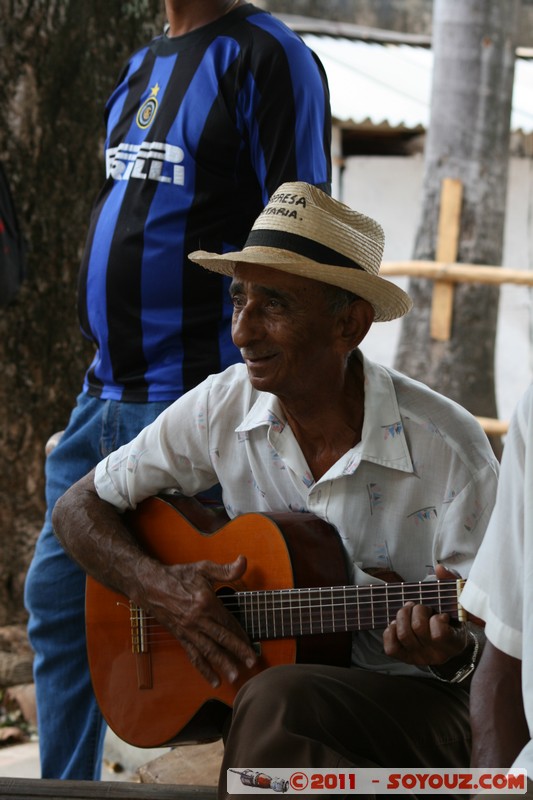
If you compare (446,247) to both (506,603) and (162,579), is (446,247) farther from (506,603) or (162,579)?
(506,603)

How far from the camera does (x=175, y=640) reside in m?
2.64

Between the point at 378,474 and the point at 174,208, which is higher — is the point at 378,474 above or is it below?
below

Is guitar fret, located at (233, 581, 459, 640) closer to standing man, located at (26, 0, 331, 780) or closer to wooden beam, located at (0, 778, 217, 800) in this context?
wooden beam, located at (0, 778, 217, 800)

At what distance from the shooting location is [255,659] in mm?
2445

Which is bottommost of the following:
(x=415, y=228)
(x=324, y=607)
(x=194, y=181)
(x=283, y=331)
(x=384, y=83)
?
(x=324, y=607)

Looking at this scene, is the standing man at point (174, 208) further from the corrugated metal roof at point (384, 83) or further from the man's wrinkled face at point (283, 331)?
the corrugated metal roof at point (384, 83)

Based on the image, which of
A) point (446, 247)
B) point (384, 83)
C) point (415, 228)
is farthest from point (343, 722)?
point (384, 83)

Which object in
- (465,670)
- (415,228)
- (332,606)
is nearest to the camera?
(465,670)

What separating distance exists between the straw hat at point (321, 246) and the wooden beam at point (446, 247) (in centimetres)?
481

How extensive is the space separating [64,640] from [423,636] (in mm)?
1287

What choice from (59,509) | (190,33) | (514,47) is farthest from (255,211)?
(514,47)

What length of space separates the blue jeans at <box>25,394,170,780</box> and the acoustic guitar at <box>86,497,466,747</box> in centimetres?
25

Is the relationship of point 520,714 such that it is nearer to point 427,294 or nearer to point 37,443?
point 37,443

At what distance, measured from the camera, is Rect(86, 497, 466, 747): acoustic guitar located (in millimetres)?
2314
